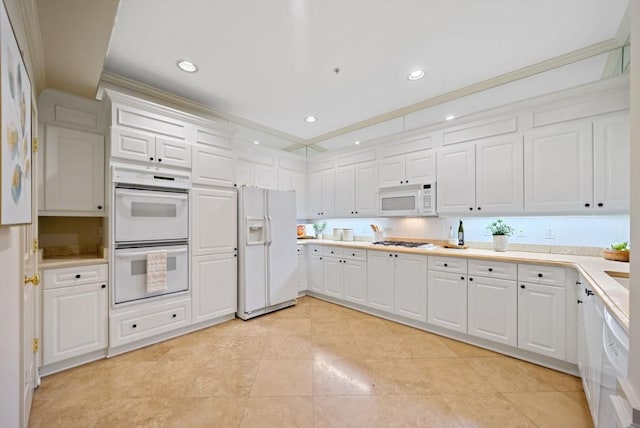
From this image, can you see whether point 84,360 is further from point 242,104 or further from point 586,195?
point 586,195

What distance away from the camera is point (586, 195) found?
2324mm

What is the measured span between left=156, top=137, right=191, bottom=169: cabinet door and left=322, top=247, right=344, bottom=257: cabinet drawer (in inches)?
84.1

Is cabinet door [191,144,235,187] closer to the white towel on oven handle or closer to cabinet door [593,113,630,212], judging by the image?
the white towel on oven handle

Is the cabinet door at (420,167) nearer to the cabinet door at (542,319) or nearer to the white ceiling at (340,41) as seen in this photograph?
the white ceiling at (340,41)

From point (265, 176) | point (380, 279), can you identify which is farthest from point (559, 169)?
point (265, 176)

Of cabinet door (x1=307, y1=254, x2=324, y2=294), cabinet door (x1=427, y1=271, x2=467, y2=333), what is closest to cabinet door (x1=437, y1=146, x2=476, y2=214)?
cabinet door (x1=427, y1=271, x2=467, y2=333)

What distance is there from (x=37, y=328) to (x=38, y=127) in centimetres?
168

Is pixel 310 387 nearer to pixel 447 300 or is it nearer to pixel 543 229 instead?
pixel 447 300

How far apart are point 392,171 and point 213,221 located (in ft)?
7.81

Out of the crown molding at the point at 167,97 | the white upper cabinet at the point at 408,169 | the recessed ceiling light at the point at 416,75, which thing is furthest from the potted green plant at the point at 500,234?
the crown molding at the point at 167,97

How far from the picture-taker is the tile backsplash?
2539 millimetres

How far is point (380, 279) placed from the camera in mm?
3350

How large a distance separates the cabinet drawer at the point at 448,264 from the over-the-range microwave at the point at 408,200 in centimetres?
65

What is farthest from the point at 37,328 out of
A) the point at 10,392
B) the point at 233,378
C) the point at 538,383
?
the point at 538,383
